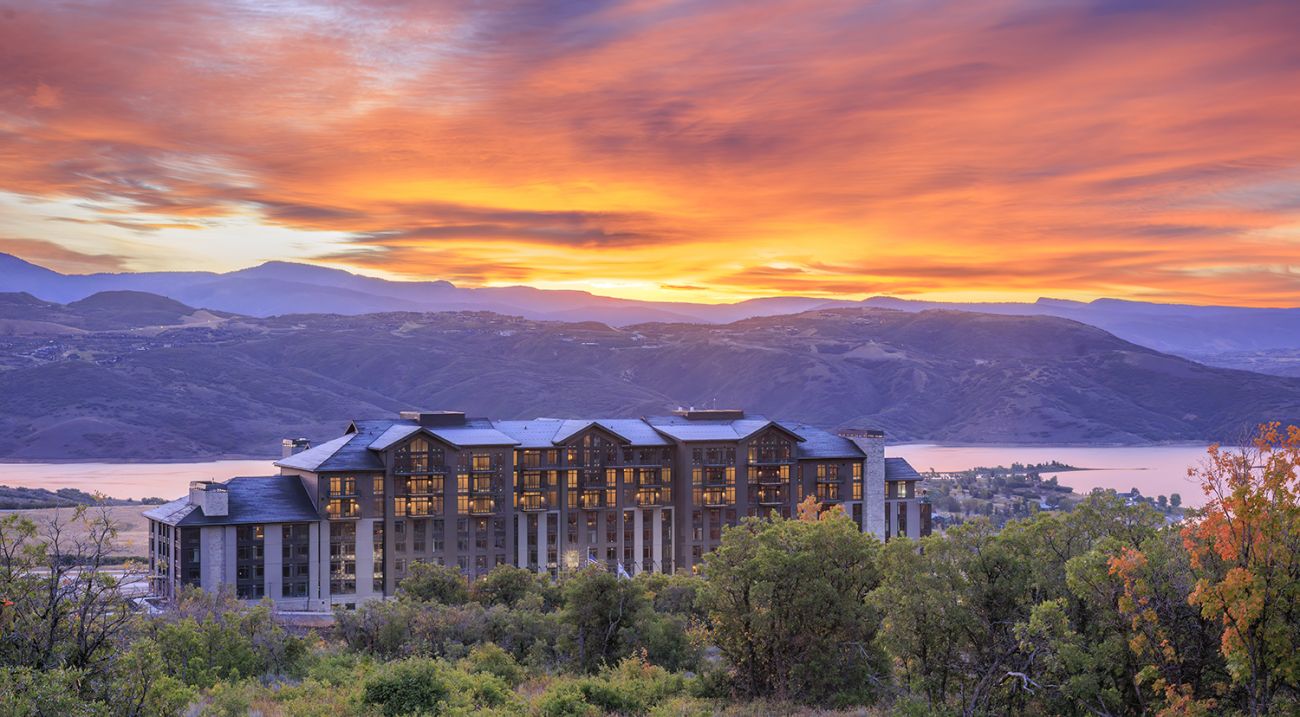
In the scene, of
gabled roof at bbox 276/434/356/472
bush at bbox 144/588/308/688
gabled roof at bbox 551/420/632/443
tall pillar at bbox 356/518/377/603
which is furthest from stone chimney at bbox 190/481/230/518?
bush at bbox 144/588/308/688

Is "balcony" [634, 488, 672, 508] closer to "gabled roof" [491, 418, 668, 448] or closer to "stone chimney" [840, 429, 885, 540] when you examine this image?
"gabled roof" [491, 418, 668, 448]

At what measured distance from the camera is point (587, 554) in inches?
2987

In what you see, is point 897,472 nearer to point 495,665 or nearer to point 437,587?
point 437,587

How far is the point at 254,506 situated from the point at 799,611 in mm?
47112

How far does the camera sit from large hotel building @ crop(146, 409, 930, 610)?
215 ft

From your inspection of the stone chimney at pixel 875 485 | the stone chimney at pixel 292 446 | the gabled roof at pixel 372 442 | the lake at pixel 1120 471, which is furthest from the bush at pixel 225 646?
the lake at pixel 1120 471

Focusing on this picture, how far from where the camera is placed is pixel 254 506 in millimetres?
66625

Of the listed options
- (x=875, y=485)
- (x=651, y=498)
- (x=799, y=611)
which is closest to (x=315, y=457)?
(x=651, y=498)

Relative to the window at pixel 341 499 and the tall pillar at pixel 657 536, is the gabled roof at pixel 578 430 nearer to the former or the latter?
the tall pillar at pixel 657 536

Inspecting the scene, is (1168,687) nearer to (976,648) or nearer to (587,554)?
(976,648)

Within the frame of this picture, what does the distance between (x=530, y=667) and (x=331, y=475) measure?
1456 inches

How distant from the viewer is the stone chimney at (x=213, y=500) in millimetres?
63594

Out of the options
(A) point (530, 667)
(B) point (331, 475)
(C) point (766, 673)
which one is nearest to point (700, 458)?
(B) point (331, 475)

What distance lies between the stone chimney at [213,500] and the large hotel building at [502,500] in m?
0.08
